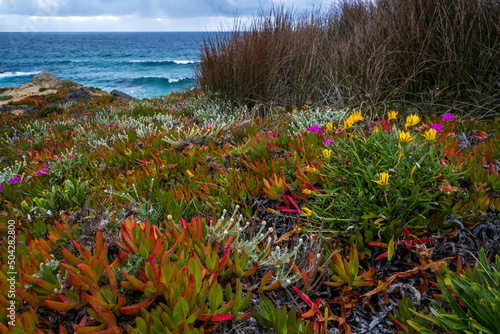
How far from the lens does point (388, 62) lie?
4.54 metres

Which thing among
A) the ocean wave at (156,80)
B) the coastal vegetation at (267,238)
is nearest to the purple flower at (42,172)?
the coastal vegetation at (267,238)

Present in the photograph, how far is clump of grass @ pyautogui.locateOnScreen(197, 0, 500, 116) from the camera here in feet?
13.8

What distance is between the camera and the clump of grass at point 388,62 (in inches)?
165

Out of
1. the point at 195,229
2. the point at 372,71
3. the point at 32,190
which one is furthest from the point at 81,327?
the point at 372,71

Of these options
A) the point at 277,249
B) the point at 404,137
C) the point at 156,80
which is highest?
the point at 156,80

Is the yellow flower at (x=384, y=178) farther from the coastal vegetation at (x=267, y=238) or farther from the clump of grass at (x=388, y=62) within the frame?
the clump of grass at (x=388, y=62)

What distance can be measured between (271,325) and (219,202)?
3.34ft

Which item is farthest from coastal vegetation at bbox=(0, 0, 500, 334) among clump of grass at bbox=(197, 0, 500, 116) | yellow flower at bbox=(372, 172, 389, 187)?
clump of grass at bbox=(197, 0, 500, 116)

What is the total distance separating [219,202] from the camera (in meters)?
2.14

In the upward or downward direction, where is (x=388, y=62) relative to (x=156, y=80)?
downward

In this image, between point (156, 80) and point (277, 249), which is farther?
point (156, 80)

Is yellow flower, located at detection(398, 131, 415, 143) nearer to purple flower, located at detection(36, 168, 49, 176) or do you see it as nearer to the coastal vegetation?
the coastal vegetation

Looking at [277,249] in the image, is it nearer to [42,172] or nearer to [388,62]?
[42,172]

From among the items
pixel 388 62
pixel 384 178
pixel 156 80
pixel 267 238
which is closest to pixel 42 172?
pixel 267 238
